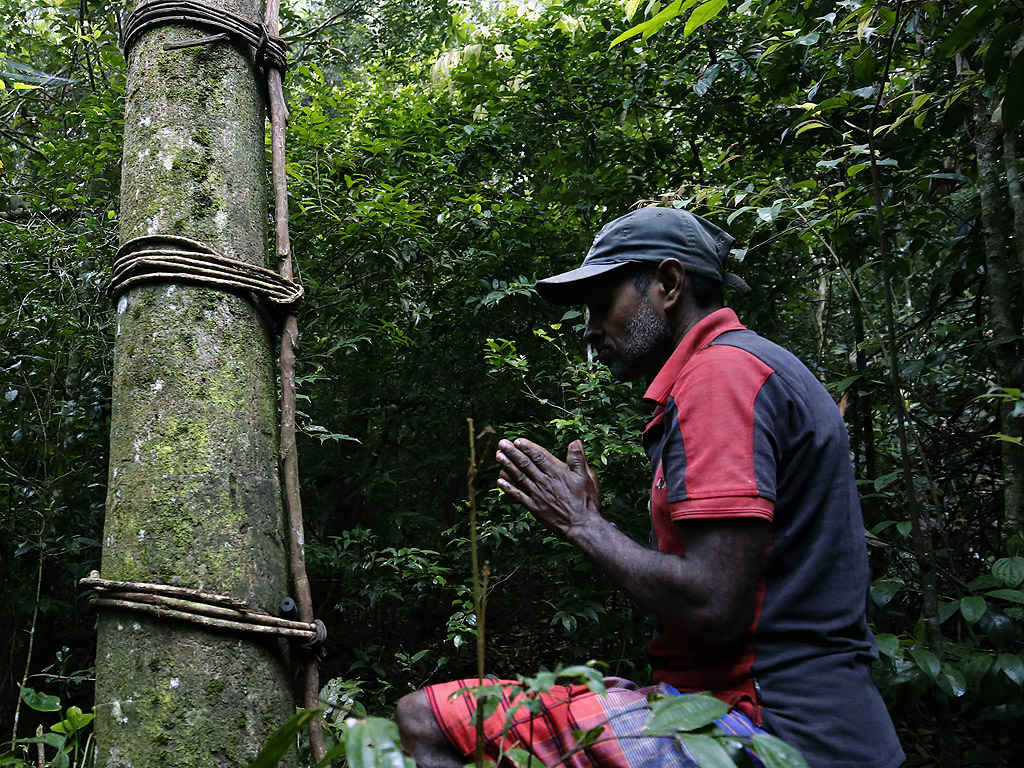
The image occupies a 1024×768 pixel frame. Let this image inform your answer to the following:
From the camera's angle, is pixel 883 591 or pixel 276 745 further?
pixel 883 591

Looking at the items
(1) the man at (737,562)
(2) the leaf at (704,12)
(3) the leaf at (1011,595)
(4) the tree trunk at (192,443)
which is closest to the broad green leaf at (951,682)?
(3) the leaf at (1011,595)

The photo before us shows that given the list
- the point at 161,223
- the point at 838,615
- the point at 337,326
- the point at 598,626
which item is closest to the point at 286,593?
the point at 161,223

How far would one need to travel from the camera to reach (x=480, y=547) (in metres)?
3.74

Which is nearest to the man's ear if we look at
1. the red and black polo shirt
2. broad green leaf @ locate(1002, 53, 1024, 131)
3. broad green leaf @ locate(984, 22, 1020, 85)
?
the red and black polo shirt

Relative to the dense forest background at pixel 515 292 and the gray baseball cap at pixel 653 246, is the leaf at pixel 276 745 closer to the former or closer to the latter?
the gray baseball cap at pixel 653 246

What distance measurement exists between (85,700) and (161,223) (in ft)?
12.6

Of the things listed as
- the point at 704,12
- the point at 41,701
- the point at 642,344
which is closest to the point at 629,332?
the point at 642,344

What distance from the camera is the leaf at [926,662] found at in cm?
221

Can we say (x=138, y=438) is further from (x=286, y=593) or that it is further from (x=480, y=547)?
(x=480, y=547)

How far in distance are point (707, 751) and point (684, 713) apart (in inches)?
1.8

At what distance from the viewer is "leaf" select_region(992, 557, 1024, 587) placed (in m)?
2.35

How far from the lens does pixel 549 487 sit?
5.60ft

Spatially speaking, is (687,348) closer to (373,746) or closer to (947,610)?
(373,746)

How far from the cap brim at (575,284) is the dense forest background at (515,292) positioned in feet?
3.95
